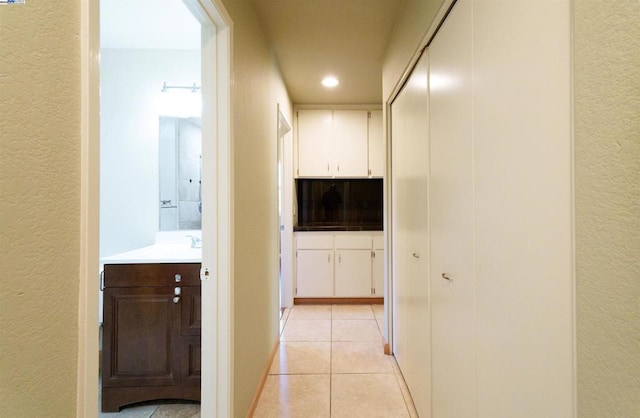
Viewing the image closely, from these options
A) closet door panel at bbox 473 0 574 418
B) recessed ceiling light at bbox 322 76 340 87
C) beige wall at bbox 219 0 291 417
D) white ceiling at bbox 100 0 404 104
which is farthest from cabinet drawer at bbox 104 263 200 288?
recessed ceiling light at bbox 322 76 340 87

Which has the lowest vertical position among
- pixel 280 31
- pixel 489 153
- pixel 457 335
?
pixel 457 335

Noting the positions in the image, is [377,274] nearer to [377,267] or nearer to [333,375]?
[377,267]

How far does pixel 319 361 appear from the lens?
7.73ft

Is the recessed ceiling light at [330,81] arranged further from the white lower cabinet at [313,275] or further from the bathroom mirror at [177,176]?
the white lower cabinet at [313,275]

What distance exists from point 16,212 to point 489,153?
1095 mm

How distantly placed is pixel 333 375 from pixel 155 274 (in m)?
1.44

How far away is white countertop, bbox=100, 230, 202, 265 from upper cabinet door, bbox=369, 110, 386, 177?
2.38 metres

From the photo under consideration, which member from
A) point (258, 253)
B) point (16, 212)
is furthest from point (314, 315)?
point (16, 212)

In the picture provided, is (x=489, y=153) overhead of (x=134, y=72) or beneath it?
beneath

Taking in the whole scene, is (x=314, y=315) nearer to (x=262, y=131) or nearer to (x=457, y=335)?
(x=262, y=131)

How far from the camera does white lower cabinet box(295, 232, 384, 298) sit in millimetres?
3676

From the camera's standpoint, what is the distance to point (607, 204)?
49 cm

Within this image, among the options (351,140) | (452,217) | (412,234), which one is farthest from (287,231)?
(452,217)

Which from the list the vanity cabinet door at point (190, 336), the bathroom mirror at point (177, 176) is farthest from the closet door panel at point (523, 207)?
the bathroom mirror at point (177, 176)
